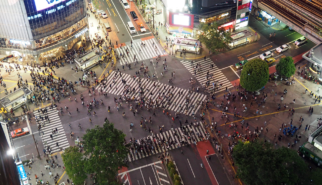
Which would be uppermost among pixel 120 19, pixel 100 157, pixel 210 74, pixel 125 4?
pixel 125 4

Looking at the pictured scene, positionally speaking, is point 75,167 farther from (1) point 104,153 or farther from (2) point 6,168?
(2) point 6,168

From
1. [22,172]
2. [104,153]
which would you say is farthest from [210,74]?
[22,172]

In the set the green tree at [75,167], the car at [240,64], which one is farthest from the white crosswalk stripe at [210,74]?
the green tree at [75,167]

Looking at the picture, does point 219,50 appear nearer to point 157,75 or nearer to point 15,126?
point 157,75

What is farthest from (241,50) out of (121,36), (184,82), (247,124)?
(121,36)

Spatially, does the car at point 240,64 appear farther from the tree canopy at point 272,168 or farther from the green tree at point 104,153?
the green tree at point 104,153

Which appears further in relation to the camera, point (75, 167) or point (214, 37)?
point (214, 37)

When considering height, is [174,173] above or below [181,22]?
below
